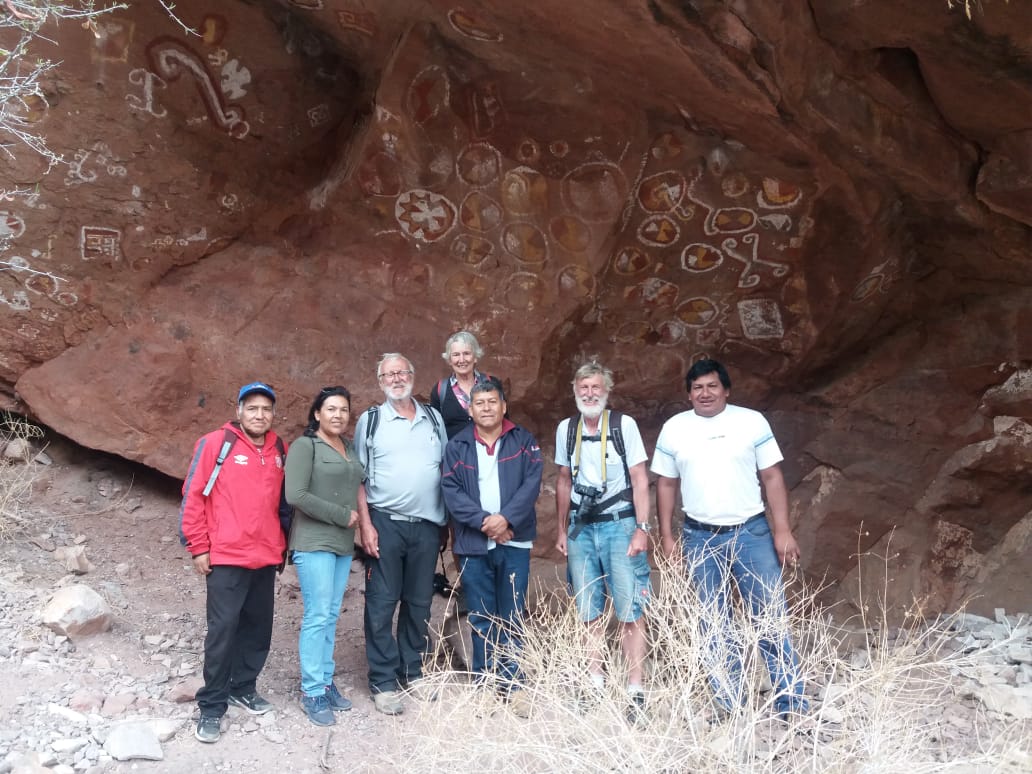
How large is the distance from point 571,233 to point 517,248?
346 millimetres

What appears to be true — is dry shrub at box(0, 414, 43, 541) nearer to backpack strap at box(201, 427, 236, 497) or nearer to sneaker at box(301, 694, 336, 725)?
backpack strap at box(201, 427, 236, 497)

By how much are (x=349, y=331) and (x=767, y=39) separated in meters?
2.90

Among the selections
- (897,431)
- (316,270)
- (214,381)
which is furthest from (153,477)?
(897,431)

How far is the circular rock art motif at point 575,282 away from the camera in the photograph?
5.36 metres

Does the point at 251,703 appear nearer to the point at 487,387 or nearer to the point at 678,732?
the point at 487,387

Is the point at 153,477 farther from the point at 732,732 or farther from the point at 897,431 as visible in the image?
the point at 897,431

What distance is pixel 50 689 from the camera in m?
3.41

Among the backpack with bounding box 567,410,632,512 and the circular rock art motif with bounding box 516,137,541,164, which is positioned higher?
the circular rock art motif with bounding box 516,137,541,164

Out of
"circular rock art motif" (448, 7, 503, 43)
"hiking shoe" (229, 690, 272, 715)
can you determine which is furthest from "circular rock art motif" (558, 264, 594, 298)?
"hiking shoe" (229, 690, 272, 715)

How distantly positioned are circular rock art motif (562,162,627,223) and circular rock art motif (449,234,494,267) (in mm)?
569

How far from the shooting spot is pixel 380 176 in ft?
17.0

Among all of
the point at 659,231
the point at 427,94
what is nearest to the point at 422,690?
the point at 659,231

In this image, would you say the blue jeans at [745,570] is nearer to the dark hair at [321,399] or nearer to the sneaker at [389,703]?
the sneaker at [389,703]

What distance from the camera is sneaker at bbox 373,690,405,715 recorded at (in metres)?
3.62
